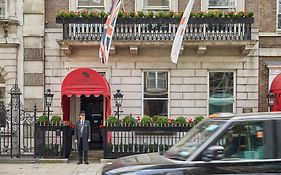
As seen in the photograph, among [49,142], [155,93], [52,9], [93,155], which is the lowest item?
[93,155]

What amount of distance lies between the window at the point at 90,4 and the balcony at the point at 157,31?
118 cm

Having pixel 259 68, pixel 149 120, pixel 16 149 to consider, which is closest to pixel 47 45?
pixel 16 149

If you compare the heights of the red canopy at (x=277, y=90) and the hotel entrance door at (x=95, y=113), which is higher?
the red canopy at (x=277, y=90)

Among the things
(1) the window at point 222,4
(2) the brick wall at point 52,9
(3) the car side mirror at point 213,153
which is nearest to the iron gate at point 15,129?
(2) the brick wall at point 52,9

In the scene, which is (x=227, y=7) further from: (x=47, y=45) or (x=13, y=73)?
(x=13, y=73)

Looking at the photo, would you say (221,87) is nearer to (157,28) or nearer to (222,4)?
(222,4)

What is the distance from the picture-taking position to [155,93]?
16469 millimetres

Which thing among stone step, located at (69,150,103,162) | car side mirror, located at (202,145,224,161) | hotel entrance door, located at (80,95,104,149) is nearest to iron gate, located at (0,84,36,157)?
stone step, located at (69,150,103,162)

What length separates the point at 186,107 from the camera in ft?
53.4

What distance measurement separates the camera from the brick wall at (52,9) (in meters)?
16.5

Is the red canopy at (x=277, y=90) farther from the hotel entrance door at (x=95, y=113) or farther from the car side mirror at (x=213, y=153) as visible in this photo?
the car side mirror at (x=213, y=153)

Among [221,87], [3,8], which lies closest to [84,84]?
[3,8]

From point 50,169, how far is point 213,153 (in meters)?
8.48

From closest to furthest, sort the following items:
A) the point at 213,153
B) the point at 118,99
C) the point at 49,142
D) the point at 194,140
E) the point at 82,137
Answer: the point at 213,153 → the point at 194,140 → the point at 82,137 → the point at 49,142 → the point at 118,99
